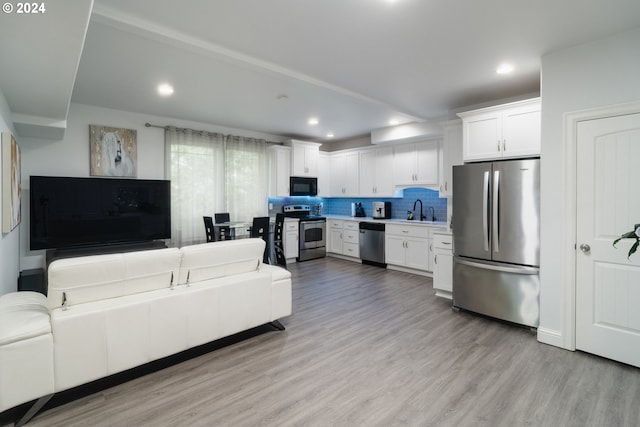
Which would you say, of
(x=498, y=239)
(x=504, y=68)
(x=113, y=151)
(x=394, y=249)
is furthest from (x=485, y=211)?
(x=113, y=151)

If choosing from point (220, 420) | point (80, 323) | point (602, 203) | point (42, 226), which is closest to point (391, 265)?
point (602, 203)

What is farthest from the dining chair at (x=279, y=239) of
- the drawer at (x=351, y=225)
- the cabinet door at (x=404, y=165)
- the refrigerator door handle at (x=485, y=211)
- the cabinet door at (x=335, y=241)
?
the refrigerator door handle at (x=485, y=211)

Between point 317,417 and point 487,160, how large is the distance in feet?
10.9

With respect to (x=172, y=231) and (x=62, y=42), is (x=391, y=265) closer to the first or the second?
(x=172, y=231)

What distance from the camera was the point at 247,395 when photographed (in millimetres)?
2256

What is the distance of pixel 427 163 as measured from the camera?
588 centimetres

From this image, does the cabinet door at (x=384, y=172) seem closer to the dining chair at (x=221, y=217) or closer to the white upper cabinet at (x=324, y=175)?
the white upper cabinet at (x=324, y=175)

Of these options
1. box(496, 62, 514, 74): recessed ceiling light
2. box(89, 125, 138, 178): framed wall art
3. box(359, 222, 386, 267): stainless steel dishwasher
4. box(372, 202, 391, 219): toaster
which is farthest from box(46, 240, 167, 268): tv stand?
box(496, 62, 514, 74): recessed ceiling light

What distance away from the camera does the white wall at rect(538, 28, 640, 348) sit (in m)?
2.69

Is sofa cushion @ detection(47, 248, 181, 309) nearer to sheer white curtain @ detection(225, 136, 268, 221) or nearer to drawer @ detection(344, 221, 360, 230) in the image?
sheer white curtain @ detection(225, 136, 268, 221)

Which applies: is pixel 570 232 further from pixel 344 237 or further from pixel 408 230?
pixel 344 237

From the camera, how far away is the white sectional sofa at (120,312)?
1957mm

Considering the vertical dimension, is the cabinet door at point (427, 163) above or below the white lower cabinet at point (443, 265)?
above

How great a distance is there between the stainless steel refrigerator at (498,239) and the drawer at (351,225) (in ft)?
9.60
